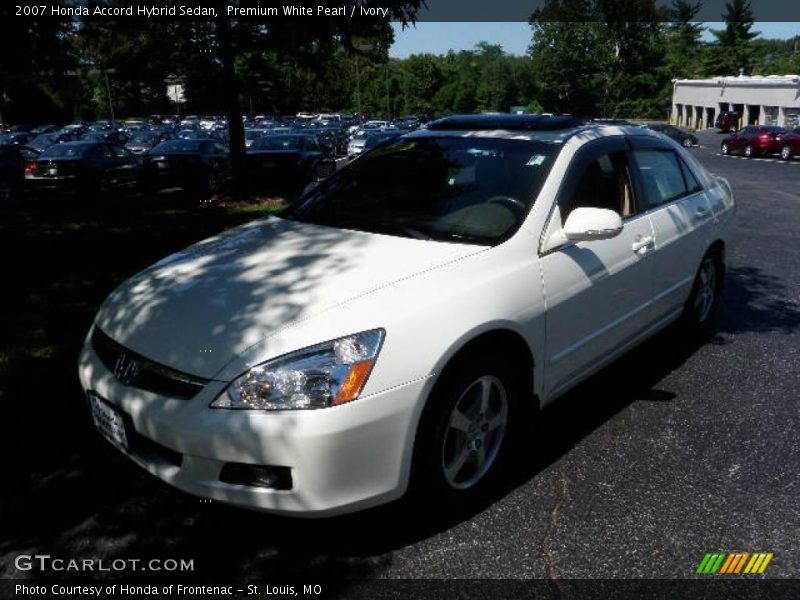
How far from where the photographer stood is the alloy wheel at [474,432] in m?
2.94

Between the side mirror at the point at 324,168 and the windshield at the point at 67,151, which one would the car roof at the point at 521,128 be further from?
the windshield at the point at 67,151

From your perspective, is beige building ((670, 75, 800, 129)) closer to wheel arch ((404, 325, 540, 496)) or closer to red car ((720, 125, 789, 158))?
red car ((720, 125, 789, 158))

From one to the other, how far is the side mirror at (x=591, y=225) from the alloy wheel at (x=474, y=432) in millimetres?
836

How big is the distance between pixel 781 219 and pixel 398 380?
11335mm

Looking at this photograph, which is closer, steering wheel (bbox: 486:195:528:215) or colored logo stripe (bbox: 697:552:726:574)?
colored logo stripe (bbox: 697:552:726:574)

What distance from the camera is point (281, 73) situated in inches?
603

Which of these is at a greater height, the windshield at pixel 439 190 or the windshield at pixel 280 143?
the windshield at pixel 439 190

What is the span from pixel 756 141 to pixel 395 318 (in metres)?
31.7

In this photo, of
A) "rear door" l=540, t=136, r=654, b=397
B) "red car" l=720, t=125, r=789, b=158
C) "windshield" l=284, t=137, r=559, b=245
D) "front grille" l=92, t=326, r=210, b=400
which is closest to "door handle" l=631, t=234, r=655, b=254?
"rear door" l=540, t=136, r=654, b=397

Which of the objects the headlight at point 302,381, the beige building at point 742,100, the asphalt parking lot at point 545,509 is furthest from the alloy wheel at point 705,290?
the beige building at point 742,100

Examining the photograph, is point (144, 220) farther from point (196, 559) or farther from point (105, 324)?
point (196, 559)

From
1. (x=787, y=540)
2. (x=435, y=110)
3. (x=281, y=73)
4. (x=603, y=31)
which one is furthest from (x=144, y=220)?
(x=603, y=31)

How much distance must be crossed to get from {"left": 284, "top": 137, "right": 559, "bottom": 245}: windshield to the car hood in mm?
197

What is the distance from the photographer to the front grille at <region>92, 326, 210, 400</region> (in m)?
2.61
